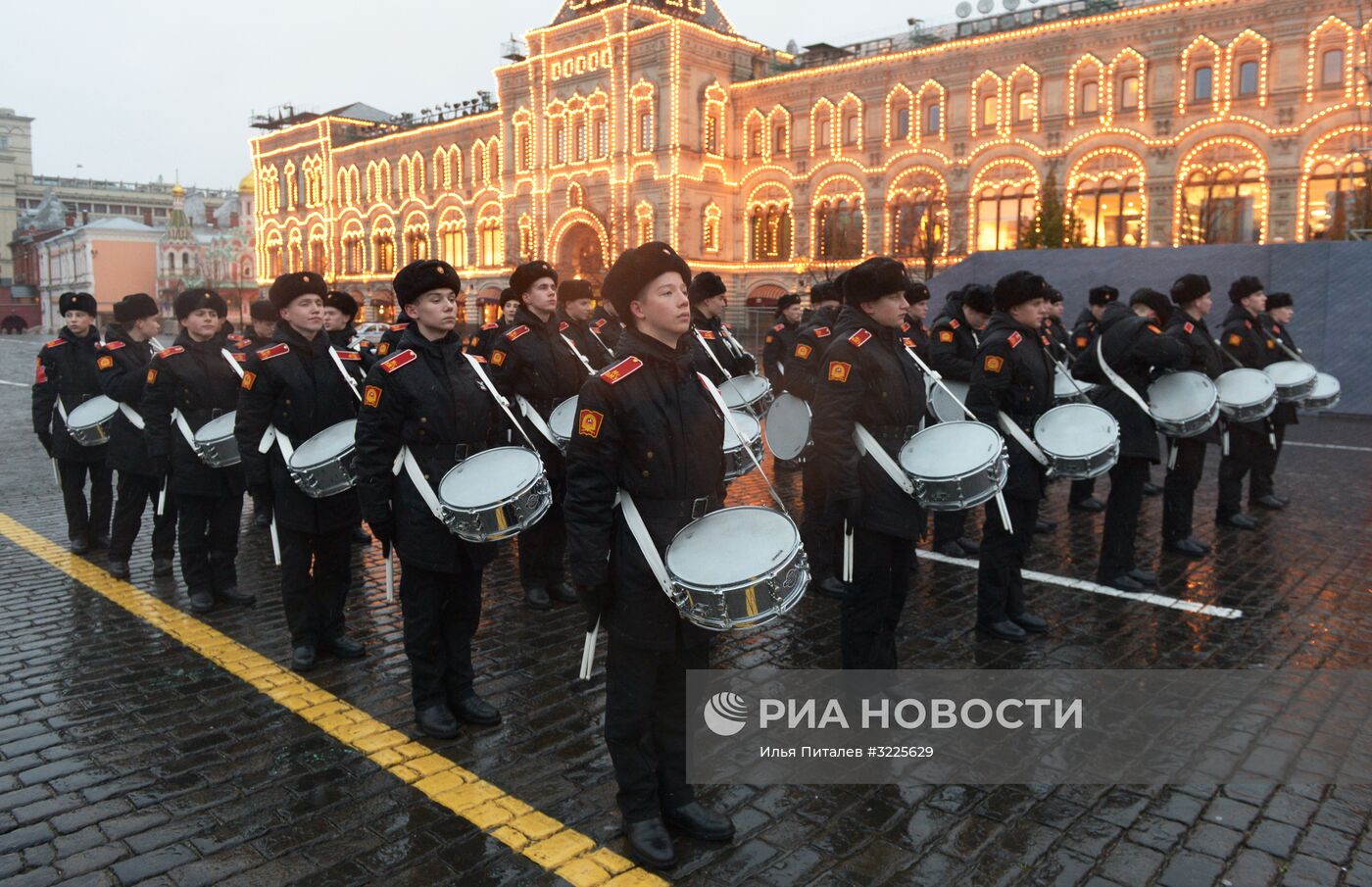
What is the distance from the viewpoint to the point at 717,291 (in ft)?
29.6

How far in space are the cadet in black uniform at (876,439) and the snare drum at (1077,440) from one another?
52.7 inches

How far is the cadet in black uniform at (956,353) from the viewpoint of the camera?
8.27 meters

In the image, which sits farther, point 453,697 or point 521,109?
point 521,109

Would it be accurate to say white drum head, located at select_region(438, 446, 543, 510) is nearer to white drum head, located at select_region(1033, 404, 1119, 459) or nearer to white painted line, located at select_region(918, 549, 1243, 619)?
white drum head, located at select_region(1033, 404, 1119, 459)

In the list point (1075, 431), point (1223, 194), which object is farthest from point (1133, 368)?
point (1223, 194)

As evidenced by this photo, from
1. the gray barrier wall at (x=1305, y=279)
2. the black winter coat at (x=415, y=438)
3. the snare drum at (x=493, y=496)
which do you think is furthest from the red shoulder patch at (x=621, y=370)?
the gray barrier wall at (x=1305, y=279)

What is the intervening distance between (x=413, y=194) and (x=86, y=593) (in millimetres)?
55731

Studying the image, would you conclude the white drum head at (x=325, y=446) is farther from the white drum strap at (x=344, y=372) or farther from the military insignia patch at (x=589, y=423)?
the military insignia patch at (x=589, y=423)

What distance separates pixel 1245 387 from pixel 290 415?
25.6 feet

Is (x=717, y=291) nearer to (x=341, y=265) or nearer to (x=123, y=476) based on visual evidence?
(x=123, y=476)

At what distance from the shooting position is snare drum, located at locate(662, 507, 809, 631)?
11.3 feet

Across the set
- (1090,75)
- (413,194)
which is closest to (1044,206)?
(1090,75)

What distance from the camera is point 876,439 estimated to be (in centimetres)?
500

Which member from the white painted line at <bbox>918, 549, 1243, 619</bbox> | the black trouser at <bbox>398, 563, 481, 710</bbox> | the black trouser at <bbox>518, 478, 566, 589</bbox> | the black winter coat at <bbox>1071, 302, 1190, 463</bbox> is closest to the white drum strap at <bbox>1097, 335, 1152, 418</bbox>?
the black winter coat at <bbox>1071, 302, 1190, 463</bbox>
